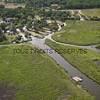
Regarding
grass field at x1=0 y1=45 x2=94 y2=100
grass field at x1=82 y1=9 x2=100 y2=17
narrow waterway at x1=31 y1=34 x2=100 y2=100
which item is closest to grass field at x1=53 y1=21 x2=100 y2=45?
narrow waterway at x1=31 y1=34 x2=100 y2=100

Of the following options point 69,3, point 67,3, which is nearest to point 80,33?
point 69,3

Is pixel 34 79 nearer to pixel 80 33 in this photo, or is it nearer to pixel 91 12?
pixel 80 33

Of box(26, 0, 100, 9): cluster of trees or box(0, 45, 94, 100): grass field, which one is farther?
box(26, 0, 100, 9): cluster of trees

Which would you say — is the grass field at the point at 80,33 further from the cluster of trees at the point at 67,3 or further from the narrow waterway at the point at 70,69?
the cluster of trees at the point at 67,3

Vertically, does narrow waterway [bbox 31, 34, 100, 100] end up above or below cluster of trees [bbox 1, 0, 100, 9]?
below

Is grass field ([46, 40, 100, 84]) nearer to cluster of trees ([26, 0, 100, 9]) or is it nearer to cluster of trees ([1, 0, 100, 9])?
cluster of trees ([26, 0, 100, 9])

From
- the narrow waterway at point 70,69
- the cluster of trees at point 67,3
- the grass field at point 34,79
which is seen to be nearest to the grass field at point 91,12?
the cluster of trees at point 67,3

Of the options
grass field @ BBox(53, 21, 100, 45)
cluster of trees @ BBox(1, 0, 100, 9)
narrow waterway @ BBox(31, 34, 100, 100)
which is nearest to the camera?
narrow waterway @ BBox(31, 34, 100, 100)

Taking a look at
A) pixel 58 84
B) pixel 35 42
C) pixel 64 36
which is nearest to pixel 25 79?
pixel 58 84
